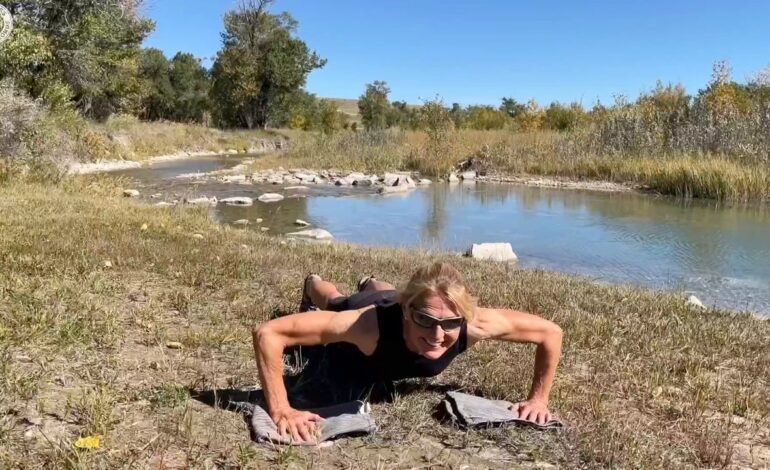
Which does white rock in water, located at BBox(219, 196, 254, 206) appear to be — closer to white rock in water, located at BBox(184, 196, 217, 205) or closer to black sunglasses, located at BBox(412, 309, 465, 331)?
white rock in water, located at BBox(184, 196, 217, 205)

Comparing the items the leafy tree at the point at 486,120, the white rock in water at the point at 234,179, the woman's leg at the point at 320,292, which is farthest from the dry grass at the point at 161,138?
the woman's leg at the point at 320,292

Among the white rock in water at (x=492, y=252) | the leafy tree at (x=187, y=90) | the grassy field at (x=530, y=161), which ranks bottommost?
the white rock in water at (x=492, y=252)

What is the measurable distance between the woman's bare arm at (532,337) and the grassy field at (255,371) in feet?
0.55

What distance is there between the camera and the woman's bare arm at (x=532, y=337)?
131 inches

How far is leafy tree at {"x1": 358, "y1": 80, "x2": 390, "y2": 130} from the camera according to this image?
4994cm

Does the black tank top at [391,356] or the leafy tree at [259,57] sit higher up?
the leafy tree at [259,57]

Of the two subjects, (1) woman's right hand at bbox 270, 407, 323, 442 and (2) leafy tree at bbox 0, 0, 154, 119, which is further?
(2) leafy tree at bbox 0, 0, 154, 119

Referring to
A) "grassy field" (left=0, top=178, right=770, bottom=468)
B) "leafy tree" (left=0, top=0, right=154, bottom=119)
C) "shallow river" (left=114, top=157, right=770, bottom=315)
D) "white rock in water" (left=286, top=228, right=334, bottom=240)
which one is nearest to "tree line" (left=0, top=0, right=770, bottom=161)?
"leafy tree" (left=0, top=0, right=154, bottom=119)

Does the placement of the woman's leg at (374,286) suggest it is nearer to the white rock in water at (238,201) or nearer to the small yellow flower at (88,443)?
the small yellow flower at (88,443)

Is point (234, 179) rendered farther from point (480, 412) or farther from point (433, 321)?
point (433, 321)

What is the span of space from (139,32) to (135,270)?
2087 cm

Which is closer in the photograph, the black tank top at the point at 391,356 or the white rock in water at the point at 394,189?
the black tank top at the point at 391,356

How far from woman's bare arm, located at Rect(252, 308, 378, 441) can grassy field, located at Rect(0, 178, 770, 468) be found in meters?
0.20

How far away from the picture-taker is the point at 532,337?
3.45 m
